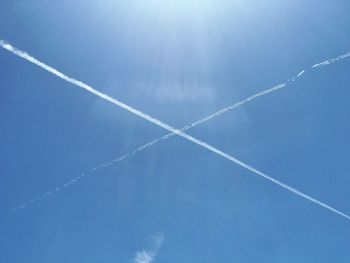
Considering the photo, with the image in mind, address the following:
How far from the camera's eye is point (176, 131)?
10641 millimetres

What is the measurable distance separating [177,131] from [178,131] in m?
0.05

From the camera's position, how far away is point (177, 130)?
1063 centimetres

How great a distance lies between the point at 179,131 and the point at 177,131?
0.10m

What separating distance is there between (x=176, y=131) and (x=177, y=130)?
0.07 metres

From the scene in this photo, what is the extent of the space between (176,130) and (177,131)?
69 mm

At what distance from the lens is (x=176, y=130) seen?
10.6m

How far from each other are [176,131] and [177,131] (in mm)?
49

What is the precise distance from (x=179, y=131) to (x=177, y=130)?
0.36 ft

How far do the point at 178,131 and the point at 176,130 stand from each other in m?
0.11

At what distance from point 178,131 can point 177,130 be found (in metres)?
0.07

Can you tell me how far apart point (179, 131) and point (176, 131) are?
0.48ft

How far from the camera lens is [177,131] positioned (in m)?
10.6

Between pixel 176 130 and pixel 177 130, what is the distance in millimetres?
49
